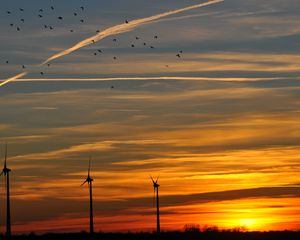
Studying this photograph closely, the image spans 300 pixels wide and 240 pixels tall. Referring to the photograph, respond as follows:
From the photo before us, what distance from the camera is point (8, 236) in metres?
192

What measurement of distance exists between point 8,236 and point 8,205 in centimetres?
710

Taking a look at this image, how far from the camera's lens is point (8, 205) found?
643 ft
